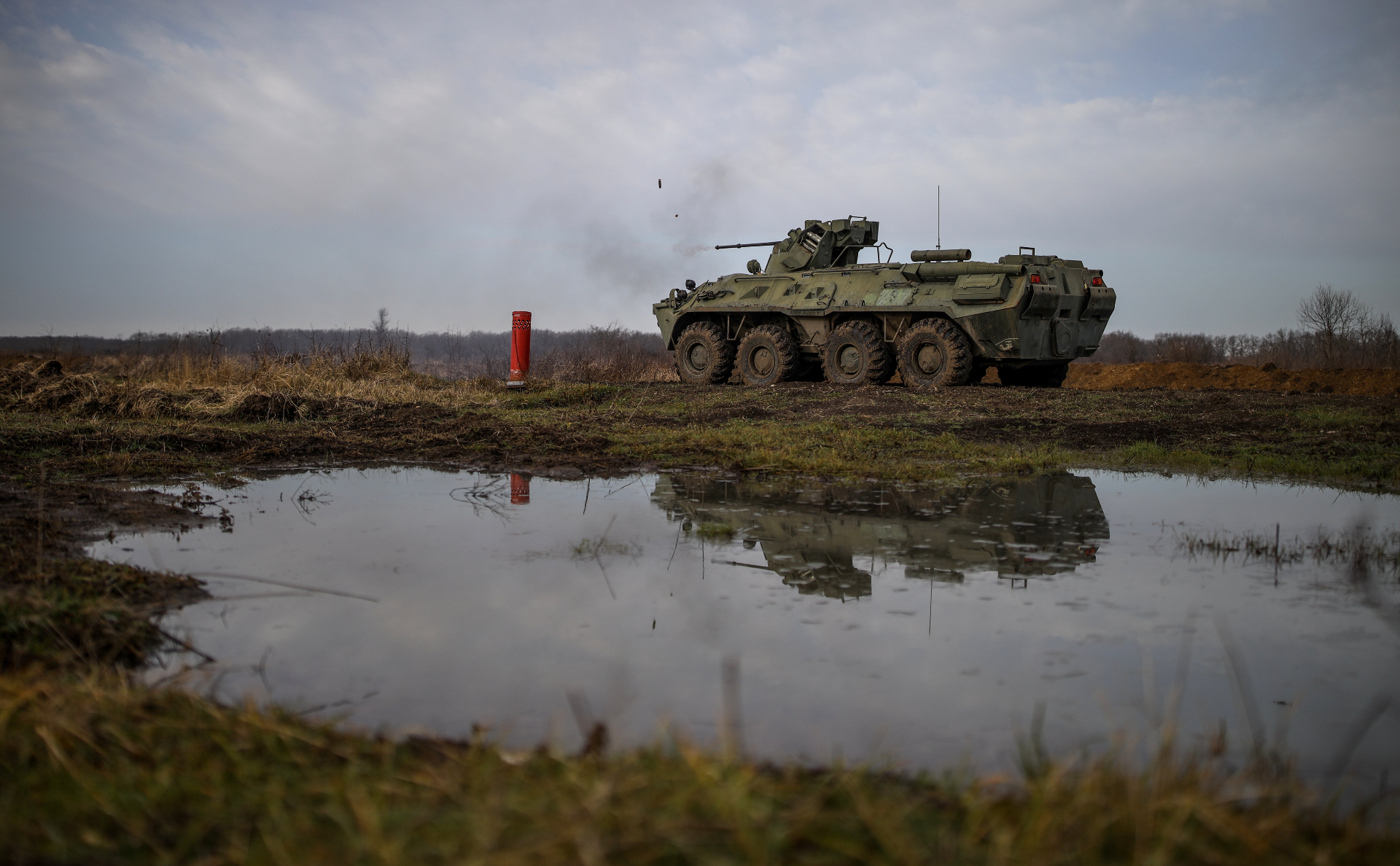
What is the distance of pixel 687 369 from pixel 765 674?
15910 millimetres

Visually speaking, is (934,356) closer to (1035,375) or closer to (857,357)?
(857,357)

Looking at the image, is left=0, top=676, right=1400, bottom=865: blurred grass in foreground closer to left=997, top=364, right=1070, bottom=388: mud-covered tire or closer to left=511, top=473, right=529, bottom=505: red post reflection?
left=511, top=473, right=529, bottom=505: red post reflection

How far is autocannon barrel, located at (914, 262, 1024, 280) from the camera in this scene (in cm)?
1449

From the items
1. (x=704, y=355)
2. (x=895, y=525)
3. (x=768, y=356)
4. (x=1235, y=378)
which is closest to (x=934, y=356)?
(x=768, y=356)

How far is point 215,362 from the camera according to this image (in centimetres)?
1575

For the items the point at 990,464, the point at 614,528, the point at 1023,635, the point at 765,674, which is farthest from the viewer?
the point at 990,464

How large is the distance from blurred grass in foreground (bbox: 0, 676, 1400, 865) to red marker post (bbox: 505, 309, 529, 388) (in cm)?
1296

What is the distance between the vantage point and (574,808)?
187 cm

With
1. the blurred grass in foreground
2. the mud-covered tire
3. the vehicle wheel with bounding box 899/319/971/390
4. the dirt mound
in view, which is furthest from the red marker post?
the blurred grass in foreground

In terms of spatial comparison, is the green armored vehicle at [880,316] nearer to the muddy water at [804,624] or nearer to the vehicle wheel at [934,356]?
the vehicle wheel at [934,356]

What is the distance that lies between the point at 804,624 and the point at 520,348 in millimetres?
12434

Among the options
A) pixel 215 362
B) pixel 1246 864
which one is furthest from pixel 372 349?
pixel 1246 864

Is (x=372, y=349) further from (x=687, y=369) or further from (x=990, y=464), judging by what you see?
(x=990, y=464)

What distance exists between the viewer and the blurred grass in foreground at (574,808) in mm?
1739
